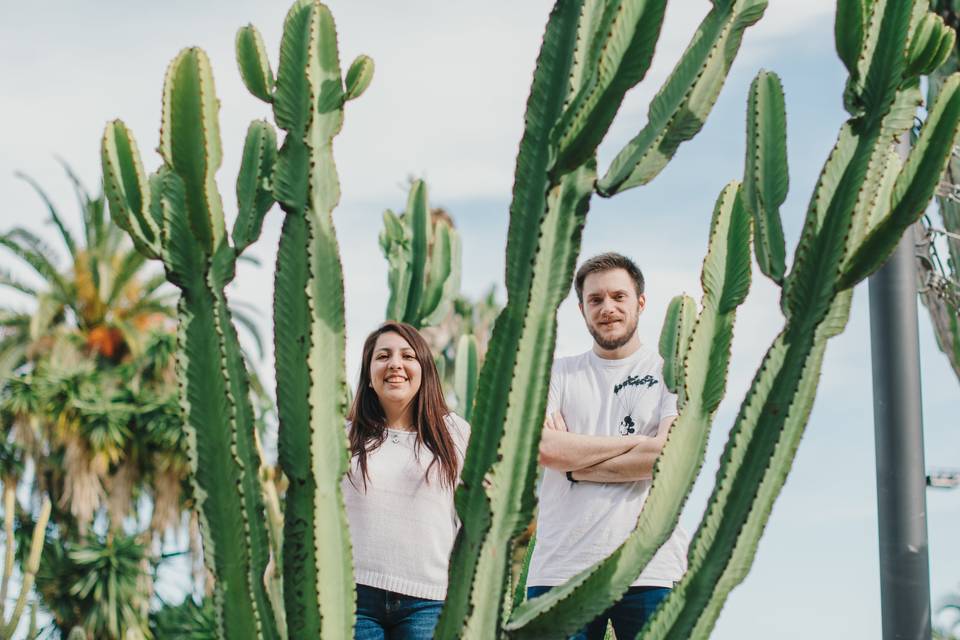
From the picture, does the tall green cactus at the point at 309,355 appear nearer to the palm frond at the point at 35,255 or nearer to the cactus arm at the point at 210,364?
the cactus arm at the point at 210,364

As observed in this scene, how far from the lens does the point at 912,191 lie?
2.56 metres

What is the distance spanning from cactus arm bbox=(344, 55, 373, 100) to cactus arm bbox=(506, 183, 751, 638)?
2.91 ft

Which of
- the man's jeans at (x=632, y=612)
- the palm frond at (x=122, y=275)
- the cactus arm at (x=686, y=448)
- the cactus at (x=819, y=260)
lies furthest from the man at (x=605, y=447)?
the palm frond at (x=122, y=275)

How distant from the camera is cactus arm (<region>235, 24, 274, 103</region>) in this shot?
2691mm

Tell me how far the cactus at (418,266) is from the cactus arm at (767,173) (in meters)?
2.82

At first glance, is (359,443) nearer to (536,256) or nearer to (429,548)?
(429,548)

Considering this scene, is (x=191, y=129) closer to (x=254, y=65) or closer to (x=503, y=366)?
(x=254, y=65)

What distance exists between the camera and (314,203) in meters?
2.48

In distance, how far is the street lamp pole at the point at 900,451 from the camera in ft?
14.0

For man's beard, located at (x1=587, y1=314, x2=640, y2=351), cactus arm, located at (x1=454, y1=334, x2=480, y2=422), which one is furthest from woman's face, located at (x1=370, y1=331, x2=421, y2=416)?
cactus arm, located at (x1=454, y1=334, x2=480, y2=422)

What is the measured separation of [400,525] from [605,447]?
62cm

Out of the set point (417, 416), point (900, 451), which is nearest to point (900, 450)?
point (900, 451)

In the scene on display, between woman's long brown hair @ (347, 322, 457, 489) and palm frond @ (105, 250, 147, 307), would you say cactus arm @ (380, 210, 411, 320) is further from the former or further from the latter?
palm frond @ (105, 250, 147, 307)

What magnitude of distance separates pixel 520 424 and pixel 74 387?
14837 millimetres
